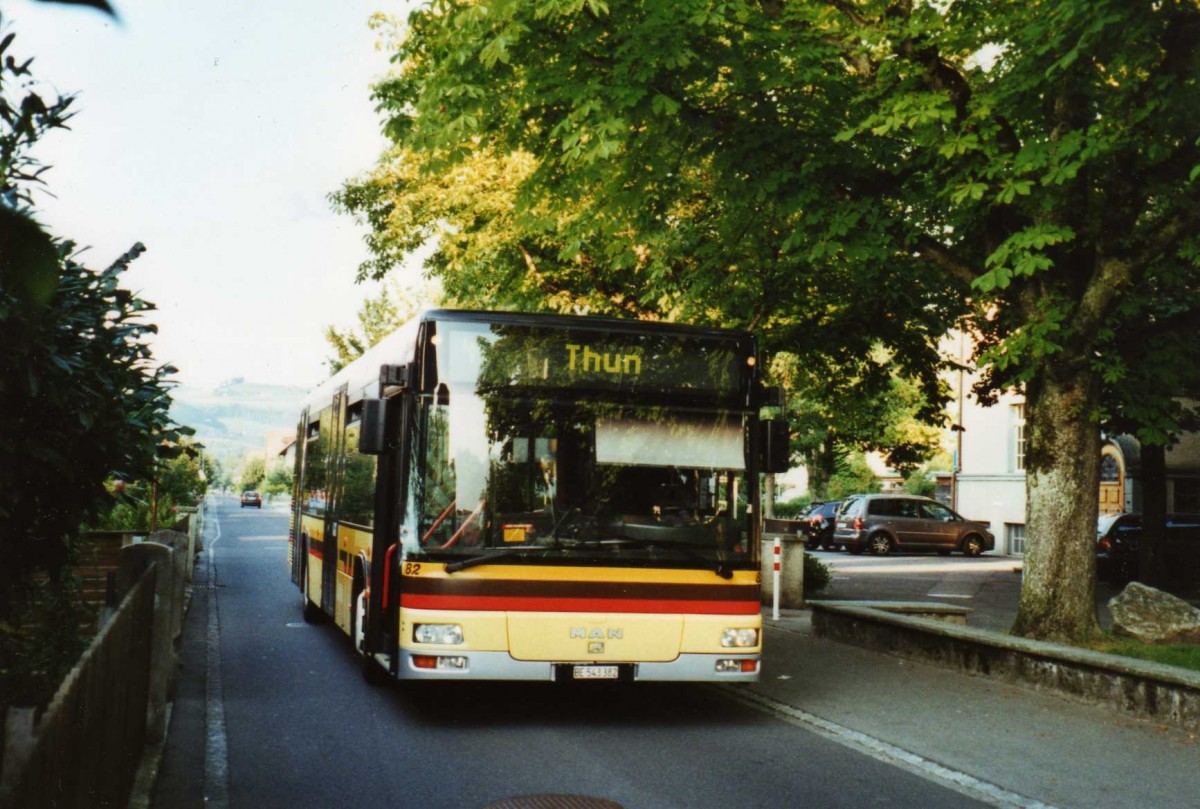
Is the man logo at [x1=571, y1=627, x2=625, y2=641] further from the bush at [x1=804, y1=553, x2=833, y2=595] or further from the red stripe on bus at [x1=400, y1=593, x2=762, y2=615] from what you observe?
the bush at [x1=804, y1=553, x2=833, y2=595]

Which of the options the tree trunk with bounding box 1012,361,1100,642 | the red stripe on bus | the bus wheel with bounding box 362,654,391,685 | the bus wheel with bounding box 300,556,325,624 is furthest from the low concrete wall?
the bus wheel with bounding box 300,556,325,624

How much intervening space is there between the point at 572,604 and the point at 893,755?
2379mm

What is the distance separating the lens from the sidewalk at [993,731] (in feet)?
24.4

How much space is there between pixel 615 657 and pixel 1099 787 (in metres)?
3.21

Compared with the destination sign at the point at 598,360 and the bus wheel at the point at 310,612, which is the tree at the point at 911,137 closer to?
the destination sign at the point at 598,360

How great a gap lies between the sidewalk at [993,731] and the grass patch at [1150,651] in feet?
4.34

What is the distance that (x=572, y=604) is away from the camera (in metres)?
8.66

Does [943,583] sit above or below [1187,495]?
below

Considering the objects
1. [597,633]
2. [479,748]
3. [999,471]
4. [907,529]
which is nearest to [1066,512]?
[597,633]

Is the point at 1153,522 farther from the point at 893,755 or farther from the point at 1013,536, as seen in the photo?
the point at 893,755

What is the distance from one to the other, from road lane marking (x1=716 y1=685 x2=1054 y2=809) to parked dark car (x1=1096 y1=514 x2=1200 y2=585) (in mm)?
18484

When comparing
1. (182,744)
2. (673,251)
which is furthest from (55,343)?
(673,251)

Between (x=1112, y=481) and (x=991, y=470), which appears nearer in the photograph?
(x=1112, y=481)

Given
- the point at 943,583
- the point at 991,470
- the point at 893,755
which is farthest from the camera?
the point at 991,470
